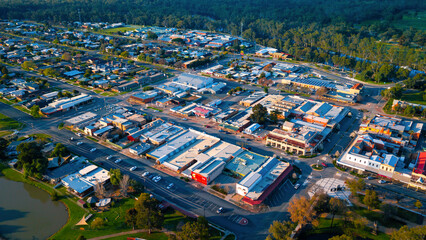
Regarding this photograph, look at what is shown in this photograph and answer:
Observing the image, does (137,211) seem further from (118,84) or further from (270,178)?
(118,84)

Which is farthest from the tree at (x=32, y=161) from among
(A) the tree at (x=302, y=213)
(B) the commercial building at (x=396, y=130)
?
(B) the commercial building at (x=396, y=130)

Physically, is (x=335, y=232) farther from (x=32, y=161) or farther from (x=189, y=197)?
(x=32, y=161)

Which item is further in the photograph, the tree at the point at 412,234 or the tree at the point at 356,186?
the tree at the point at 356,186

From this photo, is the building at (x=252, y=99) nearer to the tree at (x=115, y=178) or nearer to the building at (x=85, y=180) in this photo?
the building at (x=85, y=180)

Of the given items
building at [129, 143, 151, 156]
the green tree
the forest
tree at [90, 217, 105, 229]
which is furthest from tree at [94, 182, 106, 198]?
the forest

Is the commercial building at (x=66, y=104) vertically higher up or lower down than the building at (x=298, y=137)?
lower down

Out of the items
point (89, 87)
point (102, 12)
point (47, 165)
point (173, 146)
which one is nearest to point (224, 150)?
point (173, 146)
